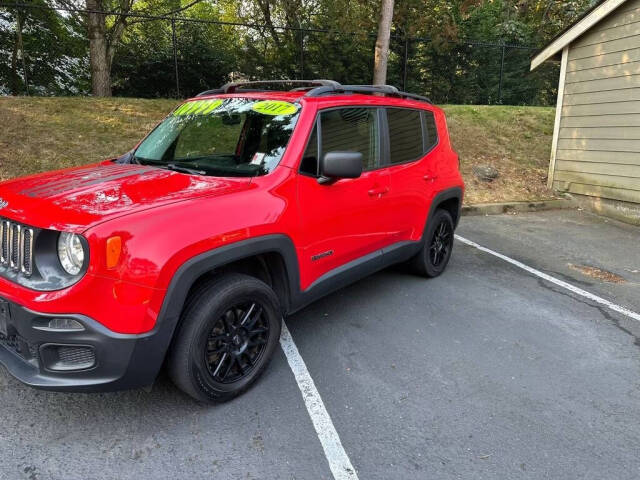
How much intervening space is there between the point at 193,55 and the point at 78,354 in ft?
40.8

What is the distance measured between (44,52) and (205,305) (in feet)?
43.0

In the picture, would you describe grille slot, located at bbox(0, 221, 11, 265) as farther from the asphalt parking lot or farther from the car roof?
the car roof

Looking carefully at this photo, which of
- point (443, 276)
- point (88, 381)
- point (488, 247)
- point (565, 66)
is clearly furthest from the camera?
point (565, 66)

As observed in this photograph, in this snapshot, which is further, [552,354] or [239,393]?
[552,354]

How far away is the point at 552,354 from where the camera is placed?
135 inches

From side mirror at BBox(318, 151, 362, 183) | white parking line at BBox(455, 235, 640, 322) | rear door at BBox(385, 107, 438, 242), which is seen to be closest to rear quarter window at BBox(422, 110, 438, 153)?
rear door at BBox(385, 107, 438, 242)

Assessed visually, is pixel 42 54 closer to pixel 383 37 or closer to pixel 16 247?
pixel 383 37

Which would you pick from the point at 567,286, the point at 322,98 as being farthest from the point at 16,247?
the point at 567,286

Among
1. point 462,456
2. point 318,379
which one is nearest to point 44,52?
point 318,379

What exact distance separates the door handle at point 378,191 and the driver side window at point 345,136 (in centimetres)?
17

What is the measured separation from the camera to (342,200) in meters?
3.30

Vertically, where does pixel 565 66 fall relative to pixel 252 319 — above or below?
above

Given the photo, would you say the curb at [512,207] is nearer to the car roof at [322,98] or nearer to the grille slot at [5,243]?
the car roof at [322,98]

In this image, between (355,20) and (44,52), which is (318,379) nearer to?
(355,20)
